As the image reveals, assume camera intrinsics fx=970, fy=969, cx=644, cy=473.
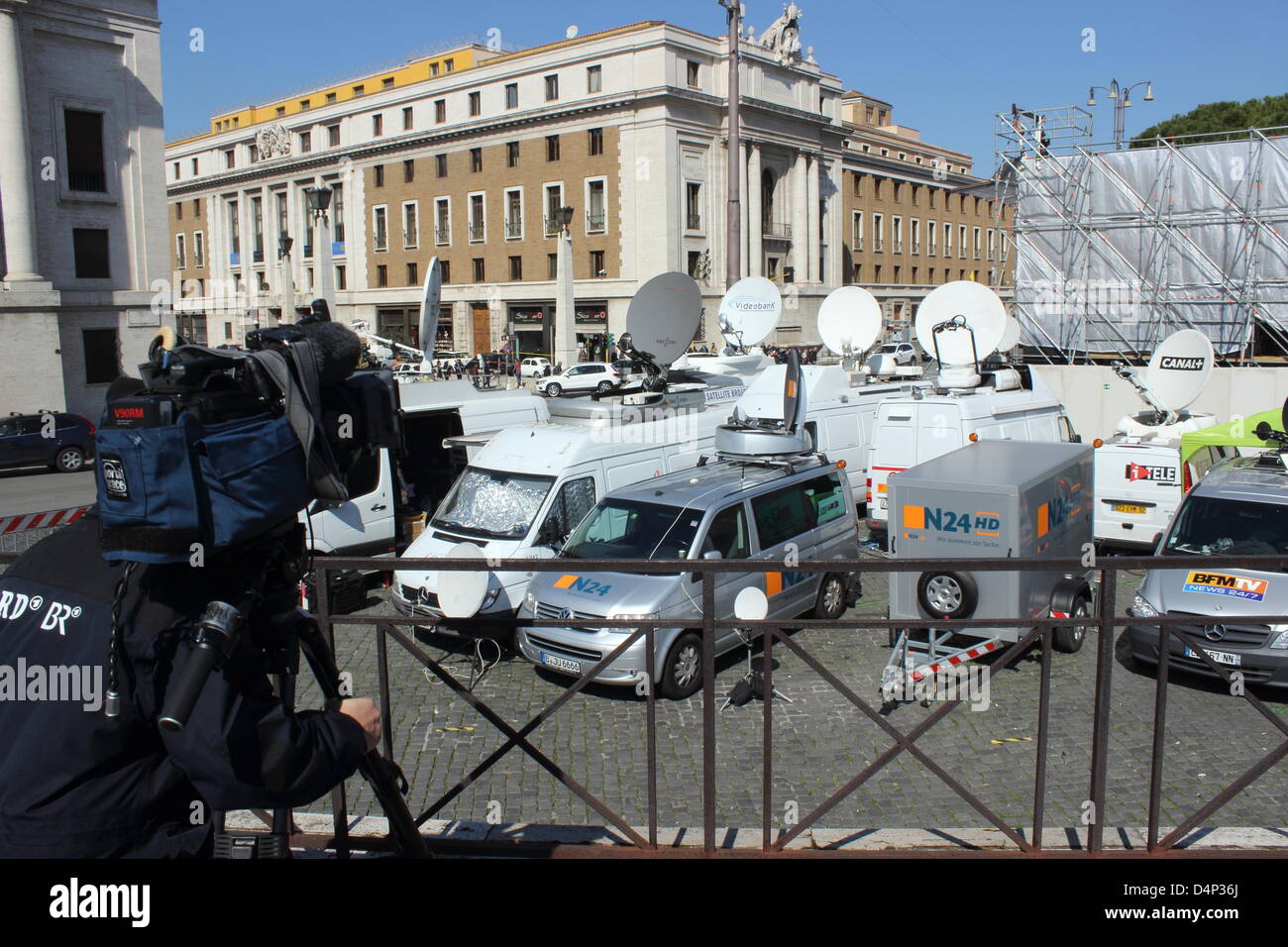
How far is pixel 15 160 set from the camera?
1167 inches

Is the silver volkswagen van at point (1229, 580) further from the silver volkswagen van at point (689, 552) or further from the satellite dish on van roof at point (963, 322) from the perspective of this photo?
the satellite dish on van roof at point (963, 322)

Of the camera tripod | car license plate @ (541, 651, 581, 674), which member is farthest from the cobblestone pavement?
the camera tripod

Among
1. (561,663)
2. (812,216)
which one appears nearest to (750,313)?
(561,663)

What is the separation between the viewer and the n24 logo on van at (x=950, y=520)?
27.1 ft

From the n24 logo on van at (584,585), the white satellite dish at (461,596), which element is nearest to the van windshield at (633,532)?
the n24 logo on van at (584,585)

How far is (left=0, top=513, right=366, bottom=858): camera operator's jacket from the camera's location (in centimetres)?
214

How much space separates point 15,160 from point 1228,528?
33670mm

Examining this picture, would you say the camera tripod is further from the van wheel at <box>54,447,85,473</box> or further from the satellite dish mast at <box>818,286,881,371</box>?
the van wheel at <box>54,447,85,473</box>

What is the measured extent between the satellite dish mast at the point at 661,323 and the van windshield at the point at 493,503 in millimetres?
4345

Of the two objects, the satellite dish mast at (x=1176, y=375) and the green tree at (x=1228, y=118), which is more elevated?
the green tree at (x=1228, y=118)

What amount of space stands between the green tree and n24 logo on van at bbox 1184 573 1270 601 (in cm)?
4398

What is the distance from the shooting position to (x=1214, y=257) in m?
31.0
